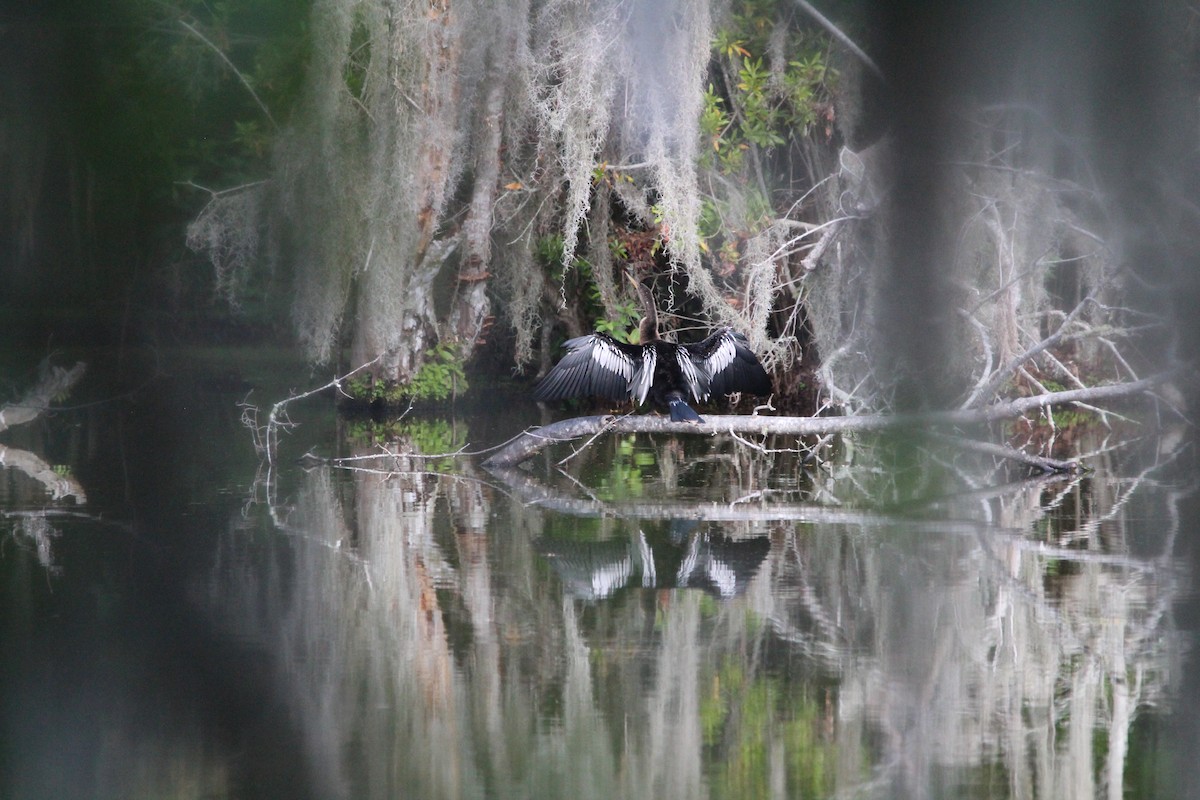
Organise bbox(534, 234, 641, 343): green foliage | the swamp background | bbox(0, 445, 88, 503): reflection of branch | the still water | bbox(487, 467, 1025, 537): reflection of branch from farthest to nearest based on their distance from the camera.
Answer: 1. bbox(534, 234, 641, 343): green foliage
2. bbox(0, 445, 88, 503): reflection of branch
3. bbox(487, 467, 1025, 537): reflection of branch
4. the still water
5. the swamp background

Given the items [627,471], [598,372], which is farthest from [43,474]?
[627,471]

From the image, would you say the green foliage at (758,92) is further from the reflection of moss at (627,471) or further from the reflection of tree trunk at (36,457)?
the reflection of tree trunk at (36,457)

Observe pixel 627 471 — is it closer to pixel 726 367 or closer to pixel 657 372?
pixel 657 372

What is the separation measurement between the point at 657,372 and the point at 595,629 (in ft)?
8.45

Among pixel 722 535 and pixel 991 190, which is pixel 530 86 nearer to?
pixel 722 535

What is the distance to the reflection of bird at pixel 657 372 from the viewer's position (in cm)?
474

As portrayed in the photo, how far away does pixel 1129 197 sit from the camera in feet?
1.88

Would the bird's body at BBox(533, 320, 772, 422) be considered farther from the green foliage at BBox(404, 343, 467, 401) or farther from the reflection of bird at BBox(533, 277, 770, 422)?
the green foliage at BBox(404, 343, 467, 401)

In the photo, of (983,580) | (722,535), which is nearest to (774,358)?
(722,535)

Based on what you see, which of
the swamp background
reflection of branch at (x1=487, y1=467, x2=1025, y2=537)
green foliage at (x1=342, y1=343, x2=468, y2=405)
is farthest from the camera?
green foliage at (x1=342, y1=343, x2=468, y2=405)

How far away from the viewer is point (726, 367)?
495 centimetres

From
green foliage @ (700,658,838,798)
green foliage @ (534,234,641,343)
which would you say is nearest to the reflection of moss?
green foliage @ (534,234,641,343)

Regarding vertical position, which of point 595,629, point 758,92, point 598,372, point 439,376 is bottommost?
point 595,629

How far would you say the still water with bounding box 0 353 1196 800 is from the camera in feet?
2.42
